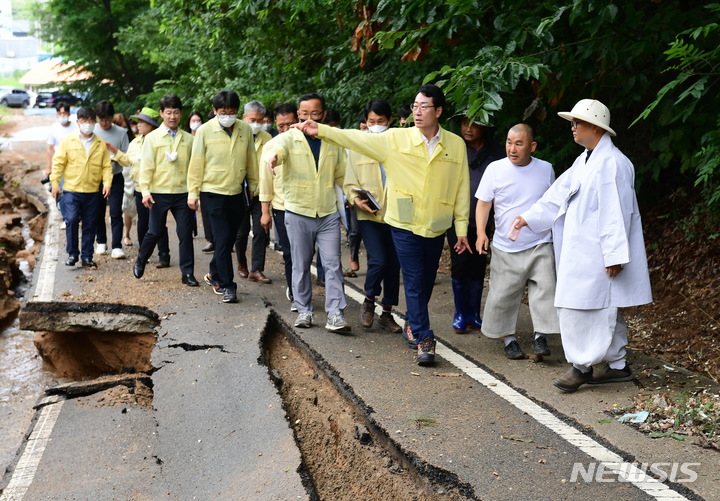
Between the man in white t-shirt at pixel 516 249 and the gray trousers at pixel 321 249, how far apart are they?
1411mm

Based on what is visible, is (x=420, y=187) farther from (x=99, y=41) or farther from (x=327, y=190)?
(x=99, y=41)

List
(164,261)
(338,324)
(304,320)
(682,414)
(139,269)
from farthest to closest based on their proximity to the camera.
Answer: (164,261), (139,269), (304,320), (338,324), (682,414)

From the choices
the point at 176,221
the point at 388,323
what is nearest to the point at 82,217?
the point at 176,221

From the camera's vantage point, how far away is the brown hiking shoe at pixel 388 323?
7.70m

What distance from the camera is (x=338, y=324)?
748 centimetres

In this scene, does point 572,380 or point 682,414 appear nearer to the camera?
point 682,414

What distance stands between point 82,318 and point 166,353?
184 centimetres

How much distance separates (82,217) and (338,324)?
5.15 metres

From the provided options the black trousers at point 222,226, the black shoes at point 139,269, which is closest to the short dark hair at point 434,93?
the black trousers at point 222,226

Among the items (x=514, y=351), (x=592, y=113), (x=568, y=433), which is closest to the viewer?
(x=568, y=433)

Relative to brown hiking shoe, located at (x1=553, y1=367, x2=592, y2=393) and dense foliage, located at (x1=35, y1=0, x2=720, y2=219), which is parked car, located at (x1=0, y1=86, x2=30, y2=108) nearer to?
dense foliage, located at (x1=35, y1=0, x2=720, y2=219)

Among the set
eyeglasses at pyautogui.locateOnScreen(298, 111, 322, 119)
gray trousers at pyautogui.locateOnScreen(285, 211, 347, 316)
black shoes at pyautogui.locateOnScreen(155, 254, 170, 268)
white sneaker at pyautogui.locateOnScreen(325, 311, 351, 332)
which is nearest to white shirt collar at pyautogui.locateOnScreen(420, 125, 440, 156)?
eyeglasses at pyautogui.locateOnScreen(298, 111, 322, 119)

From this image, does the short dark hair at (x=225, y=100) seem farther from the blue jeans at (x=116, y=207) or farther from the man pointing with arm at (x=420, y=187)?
the blue jeans at (x=116, y=207)

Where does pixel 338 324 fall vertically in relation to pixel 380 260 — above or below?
below
